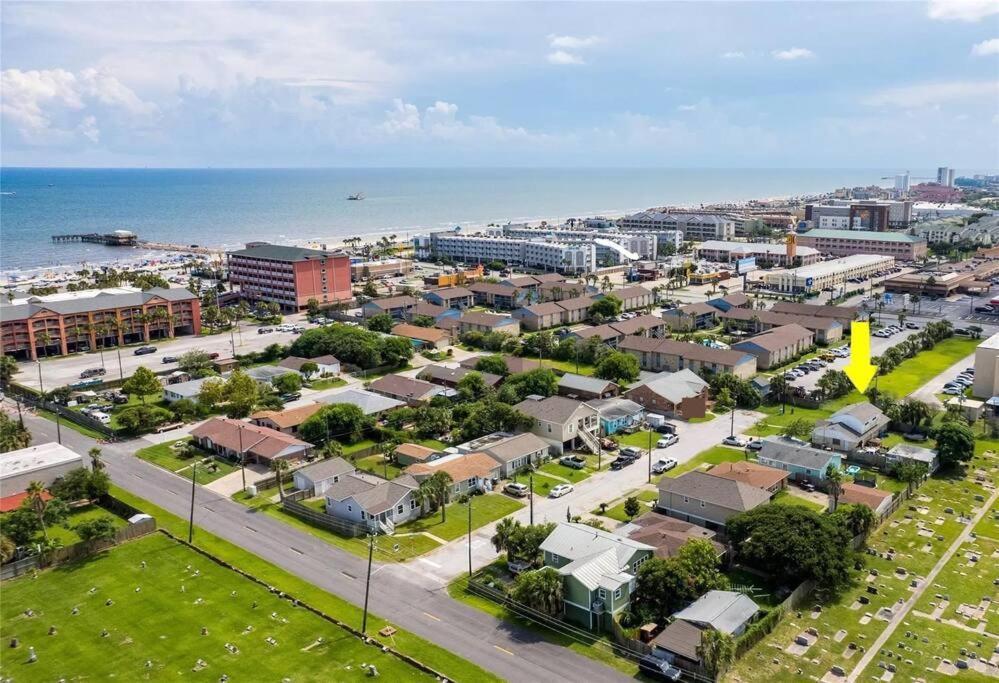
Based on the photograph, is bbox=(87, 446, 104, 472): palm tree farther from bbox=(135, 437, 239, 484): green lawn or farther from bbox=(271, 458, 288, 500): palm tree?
bbox=(271, 458, 288, 500): palm tree

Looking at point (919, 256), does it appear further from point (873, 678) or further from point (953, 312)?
point (873, 678)

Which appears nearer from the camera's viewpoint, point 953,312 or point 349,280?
point 953,312

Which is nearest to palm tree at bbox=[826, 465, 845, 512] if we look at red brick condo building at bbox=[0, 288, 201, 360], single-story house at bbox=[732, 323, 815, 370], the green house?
the green house

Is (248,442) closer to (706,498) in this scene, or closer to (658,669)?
(706,498)

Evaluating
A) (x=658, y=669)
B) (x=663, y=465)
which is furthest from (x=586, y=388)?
(x=658, y=669)

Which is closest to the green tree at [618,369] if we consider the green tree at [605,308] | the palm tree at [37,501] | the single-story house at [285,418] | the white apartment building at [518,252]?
the single-story house at [285,418]

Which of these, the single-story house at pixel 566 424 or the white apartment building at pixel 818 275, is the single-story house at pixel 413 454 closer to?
the single-story house at pixel 566 424

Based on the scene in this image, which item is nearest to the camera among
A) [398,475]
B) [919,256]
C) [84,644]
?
[84,644]

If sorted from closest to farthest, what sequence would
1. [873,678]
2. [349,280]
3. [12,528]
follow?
1. [873,678]
2. [12,528]
3. [349,280]

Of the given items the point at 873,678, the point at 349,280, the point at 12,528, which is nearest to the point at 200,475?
the point at 12,528
